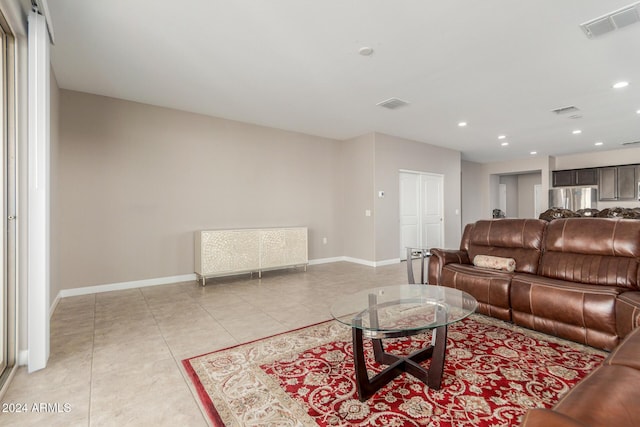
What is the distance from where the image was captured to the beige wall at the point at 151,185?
3855 mm

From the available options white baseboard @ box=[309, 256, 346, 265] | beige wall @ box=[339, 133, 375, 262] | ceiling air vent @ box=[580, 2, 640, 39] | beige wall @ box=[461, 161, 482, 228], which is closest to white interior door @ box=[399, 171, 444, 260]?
beige wall @ box=[339, 133, 375, 262]

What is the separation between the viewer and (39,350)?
2.07 m

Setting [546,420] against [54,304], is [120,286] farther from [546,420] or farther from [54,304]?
[546,420]

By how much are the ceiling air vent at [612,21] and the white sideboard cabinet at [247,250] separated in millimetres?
4302

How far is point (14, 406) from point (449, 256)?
12.1 feet

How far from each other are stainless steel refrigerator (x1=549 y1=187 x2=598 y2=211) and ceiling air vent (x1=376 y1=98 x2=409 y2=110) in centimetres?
680

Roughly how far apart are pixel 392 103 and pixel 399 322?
346cm

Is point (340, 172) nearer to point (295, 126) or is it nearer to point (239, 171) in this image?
point (295, 126)

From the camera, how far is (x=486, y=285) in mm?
2852

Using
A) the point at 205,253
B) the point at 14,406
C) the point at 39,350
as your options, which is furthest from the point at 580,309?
the point at 205,253

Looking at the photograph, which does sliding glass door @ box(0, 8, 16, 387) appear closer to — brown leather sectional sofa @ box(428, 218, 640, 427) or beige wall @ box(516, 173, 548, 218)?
brown leather sectional sofa @ box(428, 218, 640, 427)

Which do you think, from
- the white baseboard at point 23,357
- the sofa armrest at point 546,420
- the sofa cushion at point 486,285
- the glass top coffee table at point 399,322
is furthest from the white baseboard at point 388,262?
the sofa armrest at point 546,420

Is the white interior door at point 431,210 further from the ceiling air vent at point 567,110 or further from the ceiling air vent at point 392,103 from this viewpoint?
the ceiling air vent at point 392,103

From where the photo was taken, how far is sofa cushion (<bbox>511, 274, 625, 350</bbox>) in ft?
7.13
